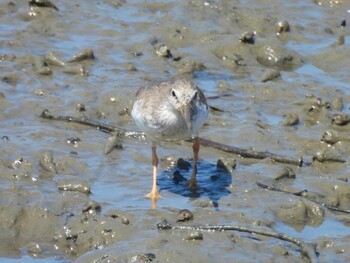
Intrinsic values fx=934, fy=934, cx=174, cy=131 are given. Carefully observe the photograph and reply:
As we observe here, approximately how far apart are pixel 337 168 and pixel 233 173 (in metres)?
1.23

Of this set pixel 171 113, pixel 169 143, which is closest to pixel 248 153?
pixel 169 143

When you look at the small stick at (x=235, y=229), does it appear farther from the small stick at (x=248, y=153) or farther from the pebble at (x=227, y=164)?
the small stick at (x=248, y=153)

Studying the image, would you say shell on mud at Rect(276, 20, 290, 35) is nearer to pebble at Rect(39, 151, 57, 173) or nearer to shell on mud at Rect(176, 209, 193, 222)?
pebble at Rect(39, 151, 57, 173)

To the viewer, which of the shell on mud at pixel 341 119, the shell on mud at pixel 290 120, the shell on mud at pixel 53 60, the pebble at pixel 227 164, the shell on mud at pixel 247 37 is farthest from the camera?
the shell on mud at pixel 247 37

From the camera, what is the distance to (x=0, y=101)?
11.0m

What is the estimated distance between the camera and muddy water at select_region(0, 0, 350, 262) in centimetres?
847

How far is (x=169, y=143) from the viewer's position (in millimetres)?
10734

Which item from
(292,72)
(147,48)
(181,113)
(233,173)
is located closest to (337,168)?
(233,173)

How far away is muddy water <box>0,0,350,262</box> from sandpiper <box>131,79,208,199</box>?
518mm

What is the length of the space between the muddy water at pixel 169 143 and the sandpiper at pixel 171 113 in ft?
1.70

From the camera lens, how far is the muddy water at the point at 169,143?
8.47m

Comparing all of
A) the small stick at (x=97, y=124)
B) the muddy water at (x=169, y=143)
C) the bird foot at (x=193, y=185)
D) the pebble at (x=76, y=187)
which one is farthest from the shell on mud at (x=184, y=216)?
the small stick at (x=97, y=124)

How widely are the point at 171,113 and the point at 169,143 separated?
4.61 ft

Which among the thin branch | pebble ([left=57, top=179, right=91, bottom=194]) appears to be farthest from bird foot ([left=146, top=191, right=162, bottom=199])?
the thin branch
